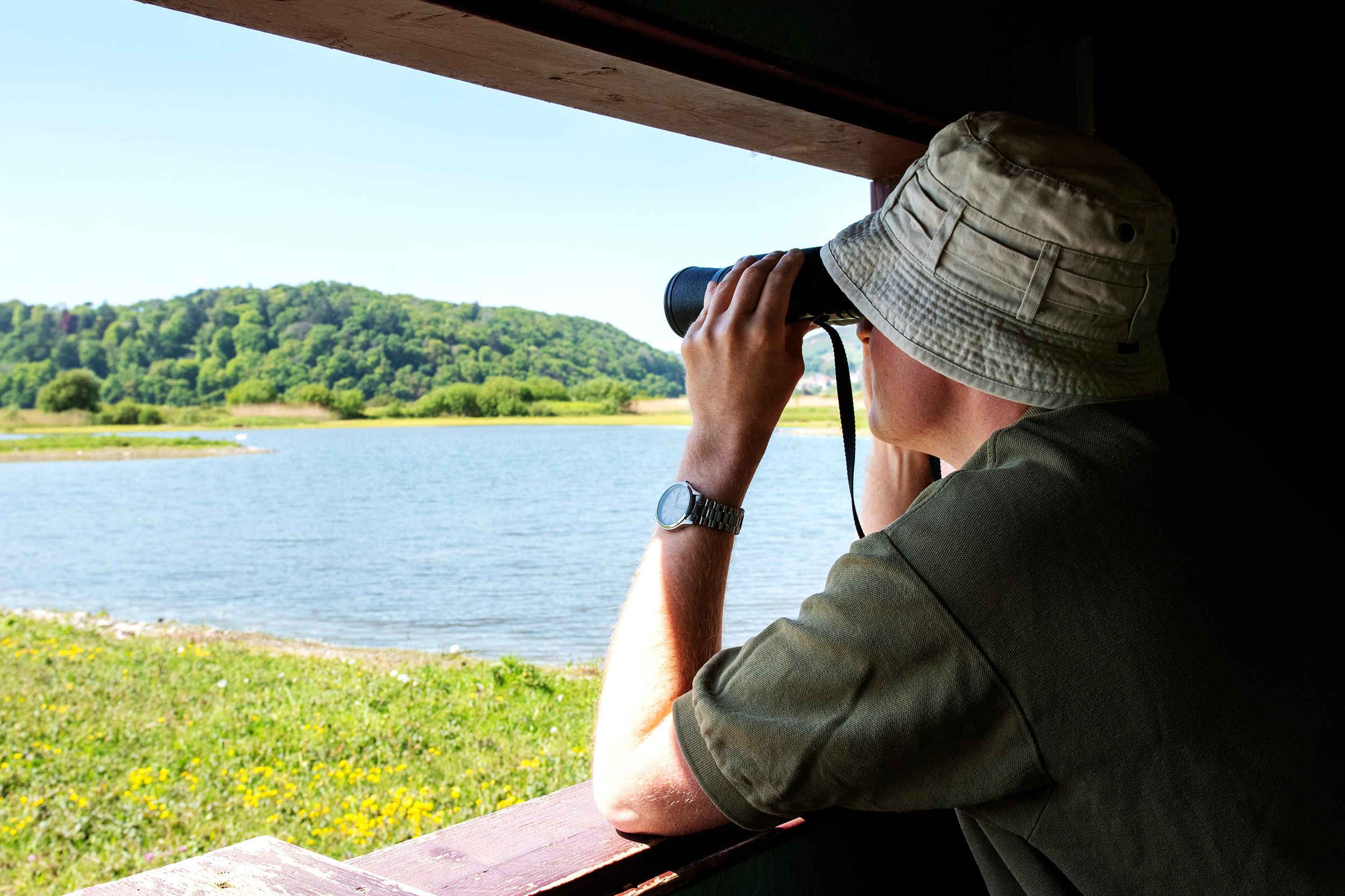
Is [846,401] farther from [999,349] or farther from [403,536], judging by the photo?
[403,536]

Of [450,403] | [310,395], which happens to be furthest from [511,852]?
[310,395]

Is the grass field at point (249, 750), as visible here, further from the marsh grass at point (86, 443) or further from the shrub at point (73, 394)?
the shrub at point (73, 394)

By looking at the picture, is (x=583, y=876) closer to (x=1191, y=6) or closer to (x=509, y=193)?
(x=1191, y=6)

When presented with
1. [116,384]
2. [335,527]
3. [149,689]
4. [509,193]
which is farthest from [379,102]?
[149,689]

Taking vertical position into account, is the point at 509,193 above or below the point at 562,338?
above

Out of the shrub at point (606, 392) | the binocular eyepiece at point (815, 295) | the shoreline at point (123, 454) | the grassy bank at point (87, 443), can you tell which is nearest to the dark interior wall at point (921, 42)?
the binocular eyepiece at point (815, 295)

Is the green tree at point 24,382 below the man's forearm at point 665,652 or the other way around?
below

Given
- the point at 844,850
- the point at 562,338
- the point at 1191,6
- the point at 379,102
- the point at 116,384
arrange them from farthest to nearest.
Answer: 1. the point at 379,102
2. the point at 116,384
3. the point at 562,338
4. the point at 1191,6
5. the point at 844,850

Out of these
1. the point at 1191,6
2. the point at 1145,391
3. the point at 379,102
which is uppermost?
the point at 379,102

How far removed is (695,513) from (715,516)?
0.02m

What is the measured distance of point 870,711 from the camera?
0.61 meters

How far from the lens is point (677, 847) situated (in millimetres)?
1007

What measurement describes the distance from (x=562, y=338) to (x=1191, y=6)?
Result: 2134 centimetres

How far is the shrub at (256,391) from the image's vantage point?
85.7 feet
